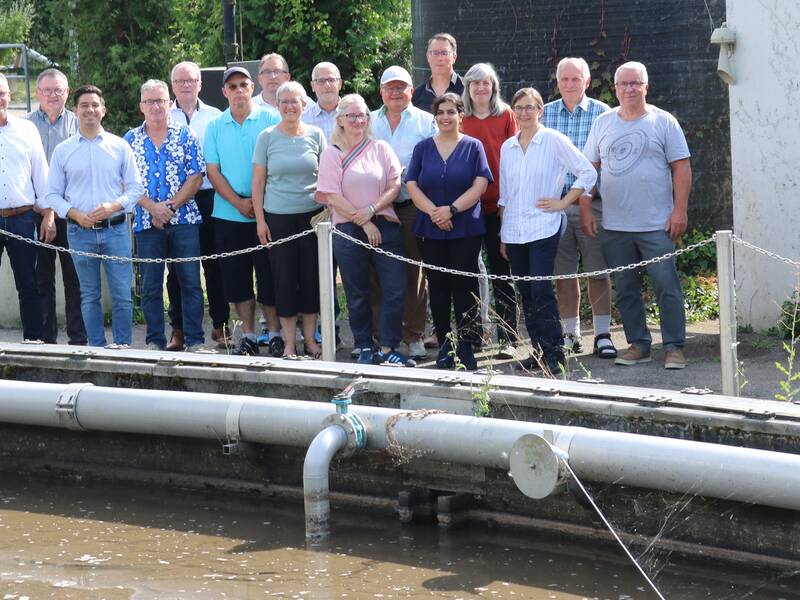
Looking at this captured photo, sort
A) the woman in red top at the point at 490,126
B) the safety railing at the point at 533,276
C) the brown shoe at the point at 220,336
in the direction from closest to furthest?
1. the safety railing at the point at 533,276
2. the woman in red top at the point at 490,126
3. the brown shoe at the point at 220,336

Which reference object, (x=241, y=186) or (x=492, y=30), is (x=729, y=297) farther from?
(x=492, y=30)

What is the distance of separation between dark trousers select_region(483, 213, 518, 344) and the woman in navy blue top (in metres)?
0.41

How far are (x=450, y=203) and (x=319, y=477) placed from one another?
2460 mm

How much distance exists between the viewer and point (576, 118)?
399 inches

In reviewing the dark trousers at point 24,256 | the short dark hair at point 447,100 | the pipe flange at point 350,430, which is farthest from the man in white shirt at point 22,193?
the pipe flange at point 350,430

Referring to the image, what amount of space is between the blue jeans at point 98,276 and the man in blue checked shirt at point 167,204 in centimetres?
17

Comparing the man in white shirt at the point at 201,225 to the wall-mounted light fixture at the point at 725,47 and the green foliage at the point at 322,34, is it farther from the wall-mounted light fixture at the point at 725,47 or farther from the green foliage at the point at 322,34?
the green foliage at the point at 322,34

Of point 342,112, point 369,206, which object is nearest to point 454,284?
point 369,206

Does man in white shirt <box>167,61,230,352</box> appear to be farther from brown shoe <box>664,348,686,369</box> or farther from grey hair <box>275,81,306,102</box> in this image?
brown shoe <box>664,348,686,369</box>

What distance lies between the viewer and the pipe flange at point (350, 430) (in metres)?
7.85

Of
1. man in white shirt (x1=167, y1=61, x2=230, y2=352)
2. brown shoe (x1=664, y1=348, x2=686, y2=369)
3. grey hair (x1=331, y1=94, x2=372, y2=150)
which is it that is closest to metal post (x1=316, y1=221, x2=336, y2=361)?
grey hair (x1=331, y1=94, x2=372, y2=150)

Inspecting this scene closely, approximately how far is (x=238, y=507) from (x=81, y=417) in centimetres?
109

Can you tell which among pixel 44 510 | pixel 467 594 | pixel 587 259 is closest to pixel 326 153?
pixel 587 259

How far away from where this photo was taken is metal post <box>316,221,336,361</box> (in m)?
8.88
